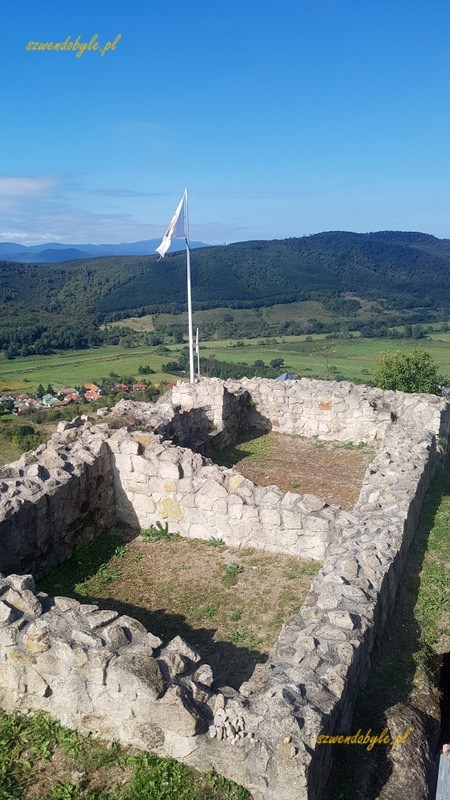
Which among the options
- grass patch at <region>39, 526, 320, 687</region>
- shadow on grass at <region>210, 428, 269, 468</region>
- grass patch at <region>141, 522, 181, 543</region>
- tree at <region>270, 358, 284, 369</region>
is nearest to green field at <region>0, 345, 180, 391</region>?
tree at <region>270, 358, 284, 369</region>

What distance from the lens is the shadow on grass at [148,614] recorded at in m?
6.24

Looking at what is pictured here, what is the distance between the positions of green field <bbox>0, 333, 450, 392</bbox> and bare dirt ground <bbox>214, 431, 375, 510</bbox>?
22.8 m

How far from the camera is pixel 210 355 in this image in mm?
56312

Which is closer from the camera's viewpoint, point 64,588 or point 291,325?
point 64,588

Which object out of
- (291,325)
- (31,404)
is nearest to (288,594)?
(31,404)

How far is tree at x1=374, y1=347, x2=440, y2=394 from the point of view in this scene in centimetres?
2078

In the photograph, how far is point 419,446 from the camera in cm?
1100

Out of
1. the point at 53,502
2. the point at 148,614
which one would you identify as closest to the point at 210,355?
the point at 53,502

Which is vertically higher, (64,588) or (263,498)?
(263,498)

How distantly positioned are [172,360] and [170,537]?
42.9 m

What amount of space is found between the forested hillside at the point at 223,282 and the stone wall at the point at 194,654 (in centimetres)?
5165

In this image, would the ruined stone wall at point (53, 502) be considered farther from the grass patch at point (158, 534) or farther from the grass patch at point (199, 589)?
the grass patch at point (158, 534)

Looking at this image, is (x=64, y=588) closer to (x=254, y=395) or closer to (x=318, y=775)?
(x=318, y=775)

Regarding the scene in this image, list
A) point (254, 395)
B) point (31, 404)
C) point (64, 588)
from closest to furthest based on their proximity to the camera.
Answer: point (64, 588) < point (254, 395) < point (31, 404)
